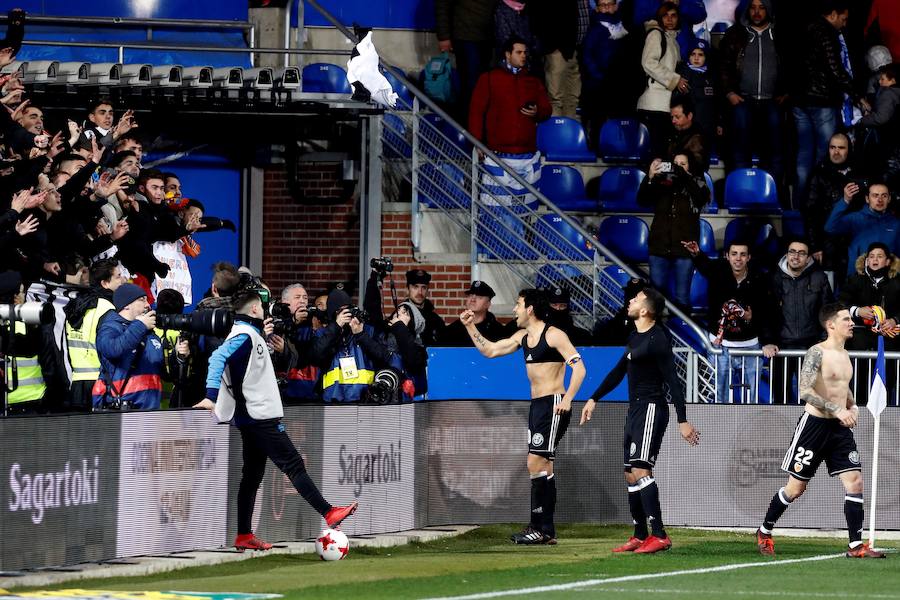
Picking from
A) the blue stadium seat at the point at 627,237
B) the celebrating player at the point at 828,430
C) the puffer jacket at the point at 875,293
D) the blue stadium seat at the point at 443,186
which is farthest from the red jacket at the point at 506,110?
the celebrating player at the point at 828,430

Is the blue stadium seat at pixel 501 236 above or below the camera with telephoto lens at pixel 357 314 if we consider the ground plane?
above

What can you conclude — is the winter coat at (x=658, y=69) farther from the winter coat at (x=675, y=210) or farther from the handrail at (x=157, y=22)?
the handrail at (x=157, y=22)

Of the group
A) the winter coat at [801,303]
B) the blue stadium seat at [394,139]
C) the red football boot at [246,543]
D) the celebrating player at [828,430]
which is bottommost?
the red football boot at [246,543]

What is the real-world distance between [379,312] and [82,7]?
288 inches

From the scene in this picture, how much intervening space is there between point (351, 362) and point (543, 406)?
1705 millimetres

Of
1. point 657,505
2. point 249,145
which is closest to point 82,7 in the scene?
point 249,145

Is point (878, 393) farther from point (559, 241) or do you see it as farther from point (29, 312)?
point (29, 312)

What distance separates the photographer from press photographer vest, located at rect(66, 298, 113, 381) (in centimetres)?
1300

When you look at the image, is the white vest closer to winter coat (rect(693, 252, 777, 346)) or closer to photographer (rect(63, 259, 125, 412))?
photographer (rect(63, 259, 125, 412))

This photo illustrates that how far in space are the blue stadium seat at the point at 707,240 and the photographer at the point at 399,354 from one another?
5.40m

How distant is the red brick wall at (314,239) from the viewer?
19625 mm

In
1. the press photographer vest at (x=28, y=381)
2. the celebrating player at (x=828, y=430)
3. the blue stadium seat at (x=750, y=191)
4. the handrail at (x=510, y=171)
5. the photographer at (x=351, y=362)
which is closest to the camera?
the press photographer vest at (x=28, y=381)

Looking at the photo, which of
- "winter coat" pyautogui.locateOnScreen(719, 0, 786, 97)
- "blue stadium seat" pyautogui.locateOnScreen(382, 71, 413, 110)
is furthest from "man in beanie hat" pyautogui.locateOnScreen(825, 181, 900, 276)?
"blue stadium seat" pyautogui.locateOnScreen(382, 71, 413, 110)

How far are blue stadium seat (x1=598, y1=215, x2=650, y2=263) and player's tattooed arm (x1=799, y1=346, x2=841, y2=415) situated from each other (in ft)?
21.9
